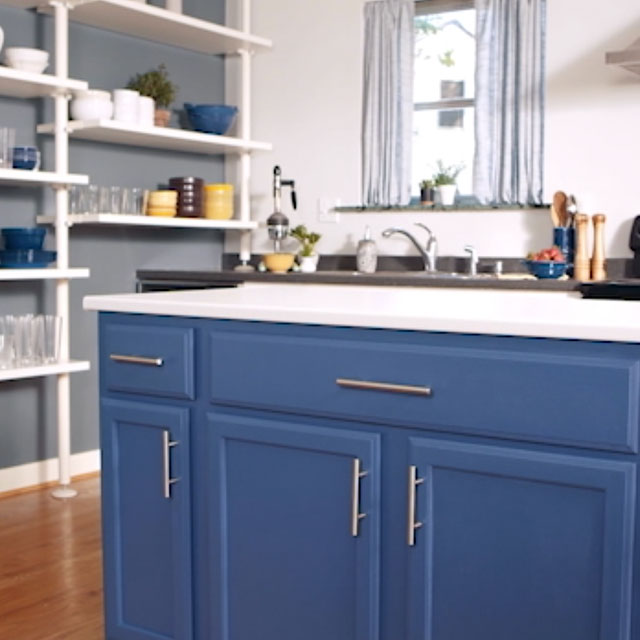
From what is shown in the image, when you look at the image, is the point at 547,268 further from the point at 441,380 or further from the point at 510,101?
the point at 441,380

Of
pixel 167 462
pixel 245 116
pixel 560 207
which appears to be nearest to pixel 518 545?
pixel 167 462

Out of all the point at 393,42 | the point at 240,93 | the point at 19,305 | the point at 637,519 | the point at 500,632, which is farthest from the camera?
the point at 240,93

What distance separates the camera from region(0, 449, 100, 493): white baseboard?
4.49 m

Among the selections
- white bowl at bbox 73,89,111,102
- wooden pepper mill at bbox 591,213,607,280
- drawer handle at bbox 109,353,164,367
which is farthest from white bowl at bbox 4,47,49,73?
wooden pepper mill at bbox 591,213,607,280

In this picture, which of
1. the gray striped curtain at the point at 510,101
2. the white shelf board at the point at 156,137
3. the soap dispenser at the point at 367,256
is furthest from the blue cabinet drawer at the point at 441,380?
the soap dispenser at the point at 367,256

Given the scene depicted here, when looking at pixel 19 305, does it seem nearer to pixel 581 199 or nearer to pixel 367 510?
pixel 581 199

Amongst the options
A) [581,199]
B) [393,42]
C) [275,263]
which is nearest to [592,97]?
[581,199]

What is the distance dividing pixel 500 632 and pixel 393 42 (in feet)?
12.2

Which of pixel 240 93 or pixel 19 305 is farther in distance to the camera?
pixel 240 93

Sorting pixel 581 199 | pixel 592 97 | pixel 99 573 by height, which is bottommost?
pixel 99 573

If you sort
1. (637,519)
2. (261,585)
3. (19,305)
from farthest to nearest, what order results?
(19,305)
(261,585)
(637,519)

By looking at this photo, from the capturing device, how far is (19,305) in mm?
4500

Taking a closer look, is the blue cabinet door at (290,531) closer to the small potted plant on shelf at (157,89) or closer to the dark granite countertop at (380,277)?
the dark granite countertop at (380,277)

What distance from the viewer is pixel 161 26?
487cm
